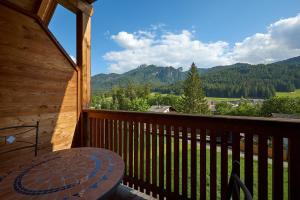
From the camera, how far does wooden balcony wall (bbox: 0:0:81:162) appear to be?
2.23 metres

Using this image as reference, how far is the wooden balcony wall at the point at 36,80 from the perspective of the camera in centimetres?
223

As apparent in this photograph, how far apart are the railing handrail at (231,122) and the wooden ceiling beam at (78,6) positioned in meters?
2.10

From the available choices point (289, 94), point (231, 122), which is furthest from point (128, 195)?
point (289, 94)

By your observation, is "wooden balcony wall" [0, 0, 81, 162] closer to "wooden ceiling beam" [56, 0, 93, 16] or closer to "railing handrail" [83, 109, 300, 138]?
"wooden ceiling beam" [56, 0, 93, 16]

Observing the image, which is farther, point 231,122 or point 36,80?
point 36,80

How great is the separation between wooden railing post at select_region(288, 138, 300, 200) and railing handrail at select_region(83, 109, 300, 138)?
7 cm

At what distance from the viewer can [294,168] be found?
56.4 inches

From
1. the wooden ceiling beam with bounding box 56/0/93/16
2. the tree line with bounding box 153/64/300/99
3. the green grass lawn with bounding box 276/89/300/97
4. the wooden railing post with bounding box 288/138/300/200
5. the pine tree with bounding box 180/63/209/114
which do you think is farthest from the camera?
the pine tree with bounding box 180/63/209/114

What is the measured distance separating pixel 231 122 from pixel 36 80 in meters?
2.53

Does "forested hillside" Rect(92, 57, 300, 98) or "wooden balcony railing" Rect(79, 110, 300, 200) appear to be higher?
"forested hillside" Rect(92, 57, 300, 98)

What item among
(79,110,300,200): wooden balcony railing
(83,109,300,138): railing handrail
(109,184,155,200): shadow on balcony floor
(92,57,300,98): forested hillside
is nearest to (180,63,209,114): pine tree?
(92,57,300,98): forested hillside

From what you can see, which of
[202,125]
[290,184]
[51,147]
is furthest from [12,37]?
[290,184]

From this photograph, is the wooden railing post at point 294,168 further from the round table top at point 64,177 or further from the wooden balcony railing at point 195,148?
the round table top at point 64,177

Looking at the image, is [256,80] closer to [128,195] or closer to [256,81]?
[256,81]
